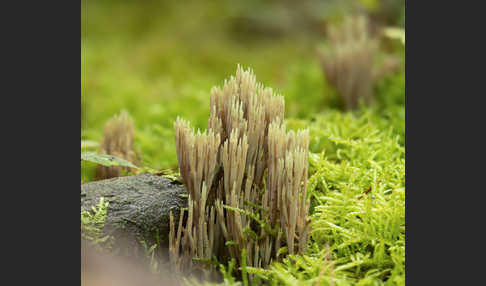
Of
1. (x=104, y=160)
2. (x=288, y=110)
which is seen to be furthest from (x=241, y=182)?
(x=288, y=110)

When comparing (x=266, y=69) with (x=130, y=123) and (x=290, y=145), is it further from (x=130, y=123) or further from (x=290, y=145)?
(x=290, y=145)

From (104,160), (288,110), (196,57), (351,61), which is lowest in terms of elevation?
(104,160)

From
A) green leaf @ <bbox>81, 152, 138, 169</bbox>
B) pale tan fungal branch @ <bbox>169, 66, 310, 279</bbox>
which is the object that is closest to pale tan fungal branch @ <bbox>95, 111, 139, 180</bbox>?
green leaf @ <bbox>81, 152, 138, 169</bbox>

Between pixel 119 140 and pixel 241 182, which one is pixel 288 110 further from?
pixel 241 182

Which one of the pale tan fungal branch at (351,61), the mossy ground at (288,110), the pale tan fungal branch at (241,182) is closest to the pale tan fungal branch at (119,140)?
the mossy ground at (288,110)

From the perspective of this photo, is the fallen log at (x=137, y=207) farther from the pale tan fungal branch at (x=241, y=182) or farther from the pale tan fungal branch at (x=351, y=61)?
the pale tan fungal branch at (x=351, y=61)

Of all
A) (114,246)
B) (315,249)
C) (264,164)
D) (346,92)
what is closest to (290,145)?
(264,164)

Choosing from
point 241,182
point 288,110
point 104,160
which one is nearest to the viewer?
point 241,182

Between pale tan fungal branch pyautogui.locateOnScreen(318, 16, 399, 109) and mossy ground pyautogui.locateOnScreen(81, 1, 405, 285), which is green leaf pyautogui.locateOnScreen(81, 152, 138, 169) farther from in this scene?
pale tan fungal branch pyautogui.locateOnScreen(318, 16, 399, 109)
